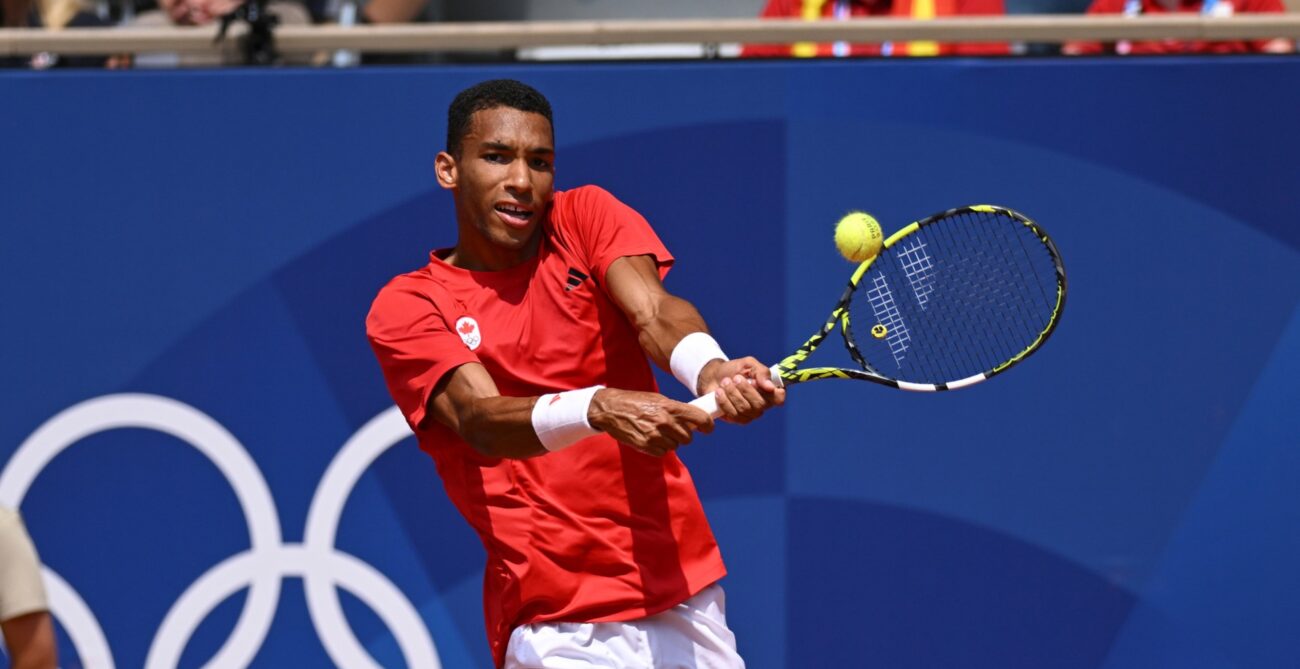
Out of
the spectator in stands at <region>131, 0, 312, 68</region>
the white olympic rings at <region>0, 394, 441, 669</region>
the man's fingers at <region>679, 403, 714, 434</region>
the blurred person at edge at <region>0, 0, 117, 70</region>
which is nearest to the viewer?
the man's fingers at <region>679, 403, 714, 434</region>

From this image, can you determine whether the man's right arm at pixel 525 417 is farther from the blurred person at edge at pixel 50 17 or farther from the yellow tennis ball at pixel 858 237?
the blurred person at edge at pixel 50 17

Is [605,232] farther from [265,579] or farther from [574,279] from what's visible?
[265,579]

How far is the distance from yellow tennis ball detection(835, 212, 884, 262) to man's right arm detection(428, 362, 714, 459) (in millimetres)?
560

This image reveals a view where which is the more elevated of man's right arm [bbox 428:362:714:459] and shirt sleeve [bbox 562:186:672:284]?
shirt sleeve [bbox 562:186:672:284]

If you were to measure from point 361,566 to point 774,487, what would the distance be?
1.31m

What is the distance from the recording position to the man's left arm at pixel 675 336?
10.9 feet

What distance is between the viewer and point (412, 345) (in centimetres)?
379

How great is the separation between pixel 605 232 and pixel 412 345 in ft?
1.69

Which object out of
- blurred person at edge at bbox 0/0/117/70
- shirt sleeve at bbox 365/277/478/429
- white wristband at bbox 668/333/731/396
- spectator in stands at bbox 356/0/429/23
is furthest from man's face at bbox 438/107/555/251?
blurred person at edge at bbox 0/0/117/70

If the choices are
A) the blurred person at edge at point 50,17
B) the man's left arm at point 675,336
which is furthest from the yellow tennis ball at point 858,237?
the blurred person at edge at point 50,17

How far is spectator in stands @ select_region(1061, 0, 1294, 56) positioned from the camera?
5199 mm

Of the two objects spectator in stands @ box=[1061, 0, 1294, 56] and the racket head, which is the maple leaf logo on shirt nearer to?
the racket head

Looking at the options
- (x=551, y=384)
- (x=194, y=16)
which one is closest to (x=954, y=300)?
(x=551, y=384)

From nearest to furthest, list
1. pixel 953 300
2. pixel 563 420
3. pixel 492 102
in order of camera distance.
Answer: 1. pixel 563 420
2. pixel 492 102
3. pixel 953 300
